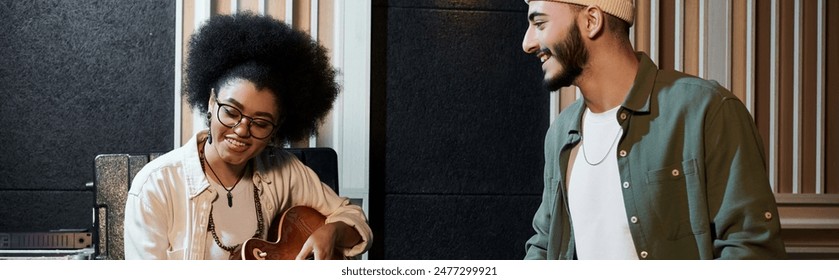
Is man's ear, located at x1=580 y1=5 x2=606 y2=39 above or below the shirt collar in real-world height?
above

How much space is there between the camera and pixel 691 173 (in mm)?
1525

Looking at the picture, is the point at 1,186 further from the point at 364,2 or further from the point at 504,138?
the point at 504,138

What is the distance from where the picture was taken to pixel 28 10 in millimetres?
1881

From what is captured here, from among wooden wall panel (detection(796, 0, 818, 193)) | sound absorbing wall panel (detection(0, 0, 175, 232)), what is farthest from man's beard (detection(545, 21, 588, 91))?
sound absorbing wall panel (detection(0, 0, 175, 232))

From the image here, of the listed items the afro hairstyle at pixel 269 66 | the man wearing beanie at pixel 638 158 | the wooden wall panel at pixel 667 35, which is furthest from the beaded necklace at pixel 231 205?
the wooden wall panel at pixel 667 35

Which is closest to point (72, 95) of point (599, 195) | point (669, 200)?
point (599, 195)

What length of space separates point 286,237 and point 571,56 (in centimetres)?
58

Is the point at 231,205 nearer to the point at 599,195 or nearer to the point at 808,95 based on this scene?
the point at 599,195

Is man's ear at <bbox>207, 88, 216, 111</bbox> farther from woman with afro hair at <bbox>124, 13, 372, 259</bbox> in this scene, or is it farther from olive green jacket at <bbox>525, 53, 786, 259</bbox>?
olive green jacket at <bbox>525, 53, 786, 259</bbox>

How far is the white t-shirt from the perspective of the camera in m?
1.60

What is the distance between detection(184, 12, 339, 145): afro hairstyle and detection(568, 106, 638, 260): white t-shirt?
0.48 m

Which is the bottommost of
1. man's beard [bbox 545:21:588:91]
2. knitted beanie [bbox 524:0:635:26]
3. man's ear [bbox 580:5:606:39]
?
man's beard [bbox 545:21:588:91]

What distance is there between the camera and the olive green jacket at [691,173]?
57.7 inches
